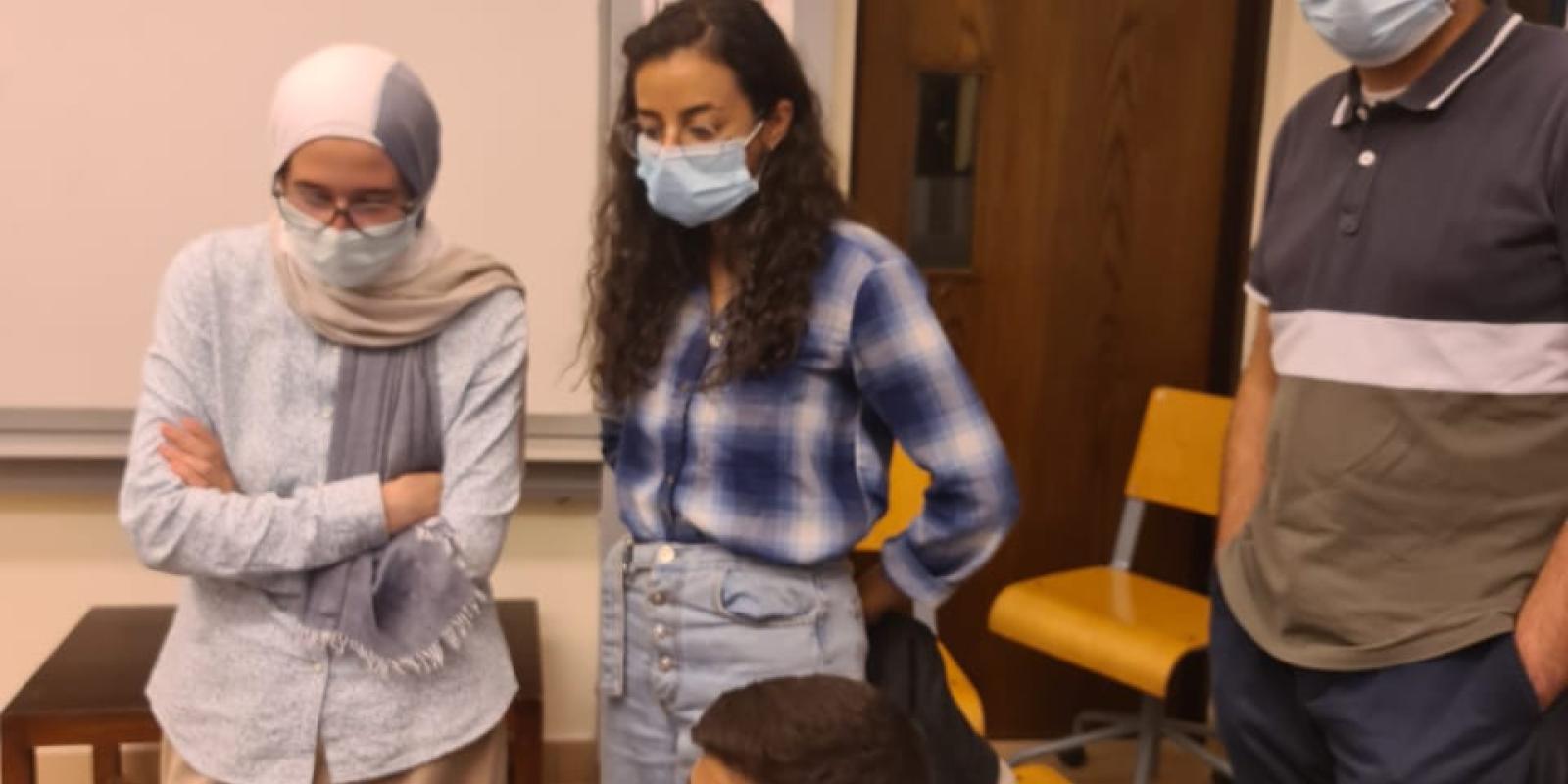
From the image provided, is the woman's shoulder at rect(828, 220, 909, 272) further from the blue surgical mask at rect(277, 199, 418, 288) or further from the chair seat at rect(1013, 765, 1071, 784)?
the chair seat at rect(1013, 765, 1071, 784)

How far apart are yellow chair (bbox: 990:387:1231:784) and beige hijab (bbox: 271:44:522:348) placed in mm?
1490

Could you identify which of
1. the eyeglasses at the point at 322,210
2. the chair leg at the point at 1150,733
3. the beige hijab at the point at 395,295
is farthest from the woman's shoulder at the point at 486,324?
the chair leg at the point at 1150,733

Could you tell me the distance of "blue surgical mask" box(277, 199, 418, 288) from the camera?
4.71ft

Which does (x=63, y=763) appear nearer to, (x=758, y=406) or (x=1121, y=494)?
(x=758, y=406)

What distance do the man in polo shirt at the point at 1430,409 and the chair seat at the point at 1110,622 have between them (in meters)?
1.00

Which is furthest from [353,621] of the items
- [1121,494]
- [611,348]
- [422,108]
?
[1121,494]

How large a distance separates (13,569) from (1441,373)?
2.44 m

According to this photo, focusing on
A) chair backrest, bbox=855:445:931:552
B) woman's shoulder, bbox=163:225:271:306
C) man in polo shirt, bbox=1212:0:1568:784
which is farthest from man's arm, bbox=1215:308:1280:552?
woman's shoulder, bbox=163:225:271:306

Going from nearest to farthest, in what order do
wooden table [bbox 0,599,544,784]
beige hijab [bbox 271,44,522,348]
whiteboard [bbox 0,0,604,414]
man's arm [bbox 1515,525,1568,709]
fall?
1. man's arm [bbox 1515,525,1568,709]
2. beige hijab [bbox 271,44,522,348]
3. wooden table [bbox 0,599,544,784]
4. whiteboard [bbox 0,0,604,414]

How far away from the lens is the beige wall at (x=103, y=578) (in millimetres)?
2562

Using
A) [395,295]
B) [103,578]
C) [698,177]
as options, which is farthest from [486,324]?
[103,578]

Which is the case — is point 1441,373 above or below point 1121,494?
above

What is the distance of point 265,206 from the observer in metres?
2.49

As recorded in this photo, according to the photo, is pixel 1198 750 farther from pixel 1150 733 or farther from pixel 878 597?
pixel 878 597
